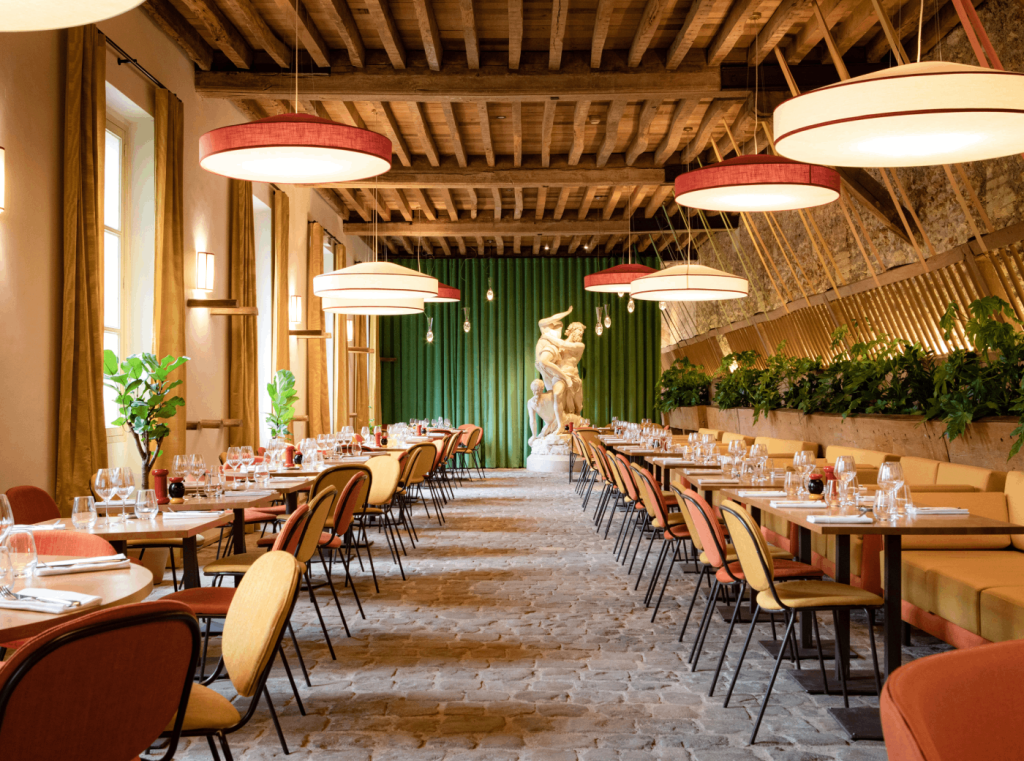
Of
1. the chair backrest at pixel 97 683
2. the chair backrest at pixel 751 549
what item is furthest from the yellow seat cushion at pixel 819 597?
the chair backrest at pixel 97 683

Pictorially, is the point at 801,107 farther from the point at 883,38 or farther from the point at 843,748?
the point at 883,38

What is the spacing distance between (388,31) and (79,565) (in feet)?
19.8

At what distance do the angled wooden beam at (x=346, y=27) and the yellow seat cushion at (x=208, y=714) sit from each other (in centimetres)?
610

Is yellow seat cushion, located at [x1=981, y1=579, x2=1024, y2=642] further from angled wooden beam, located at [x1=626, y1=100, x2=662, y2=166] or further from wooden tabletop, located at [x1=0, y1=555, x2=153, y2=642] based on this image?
angled wooden beam, located at [x1=626, y1=100, x2=662, y2=166]

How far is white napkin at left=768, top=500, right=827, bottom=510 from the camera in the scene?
4168 millimetres

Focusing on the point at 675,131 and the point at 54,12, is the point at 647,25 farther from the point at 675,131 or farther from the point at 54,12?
the point at 54,12

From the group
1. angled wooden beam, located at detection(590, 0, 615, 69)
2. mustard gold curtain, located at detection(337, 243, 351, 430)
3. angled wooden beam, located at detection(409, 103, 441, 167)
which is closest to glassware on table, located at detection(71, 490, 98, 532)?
angled wooden beam, located at detection(590, 0, 615, 69)

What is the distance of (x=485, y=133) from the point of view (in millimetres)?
10383

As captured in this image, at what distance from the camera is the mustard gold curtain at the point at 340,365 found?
1462 centimetres

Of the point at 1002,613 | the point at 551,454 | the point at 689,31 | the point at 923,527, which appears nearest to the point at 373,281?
the point at 689,31

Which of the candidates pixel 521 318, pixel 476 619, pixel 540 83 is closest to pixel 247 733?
pixel 476 619

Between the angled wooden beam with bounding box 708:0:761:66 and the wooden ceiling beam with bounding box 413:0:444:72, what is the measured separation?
256cm

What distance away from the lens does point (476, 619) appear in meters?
5.31

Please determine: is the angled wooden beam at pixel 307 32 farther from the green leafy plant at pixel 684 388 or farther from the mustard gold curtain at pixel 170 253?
the green leafy plant at pixel 684 388
